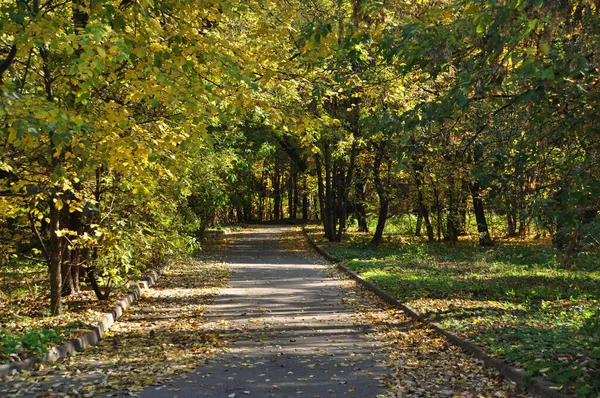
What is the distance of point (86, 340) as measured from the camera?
8578 mm

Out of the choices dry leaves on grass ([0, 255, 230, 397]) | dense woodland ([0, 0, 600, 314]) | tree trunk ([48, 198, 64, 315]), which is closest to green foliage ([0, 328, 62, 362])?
dry leaves on grass ([0, 255, 230, 397])

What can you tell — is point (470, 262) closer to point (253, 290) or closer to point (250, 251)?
point (253, 290)

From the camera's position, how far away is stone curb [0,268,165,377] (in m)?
6.88

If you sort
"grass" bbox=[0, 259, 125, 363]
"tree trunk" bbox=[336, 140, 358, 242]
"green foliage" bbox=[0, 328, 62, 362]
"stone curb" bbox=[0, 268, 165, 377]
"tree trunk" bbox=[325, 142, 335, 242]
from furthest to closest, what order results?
"tree trunk" bbox=[325, 142, 335, 242] < "tree trunk" bbox=[336, 140, 358, 242] < "grass" bbox=[0, 259, 125, 363] < "green foliage" bbox=[0, 328, 62, 362] < "stone curb" bbox=[0, 268, 165, 377]

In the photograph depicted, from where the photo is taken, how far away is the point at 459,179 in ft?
79.1

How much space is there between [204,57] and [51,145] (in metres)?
2.96

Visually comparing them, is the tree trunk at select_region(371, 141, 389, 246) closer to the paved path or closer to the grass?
the paved path

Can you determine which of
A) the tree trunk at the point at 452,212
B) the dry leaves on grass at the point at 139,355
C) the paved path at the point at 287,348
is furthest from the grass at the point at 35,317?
the tree trunk at the point at 452,212

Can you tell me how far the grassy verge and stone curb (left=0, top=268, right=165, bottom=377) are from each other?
5333mm

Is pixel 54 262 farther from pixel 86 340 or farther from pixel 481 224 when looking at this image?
pixel 481 224

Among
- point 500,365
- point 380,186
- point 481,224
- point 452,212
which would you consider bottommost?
point 500,365

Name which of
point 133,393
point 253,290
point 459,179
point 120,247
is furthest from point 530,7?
point 459,179

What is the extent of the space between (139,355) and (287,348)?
2017mm

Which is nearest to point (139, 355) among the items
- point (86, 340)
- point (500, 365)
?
point (86, 340)
